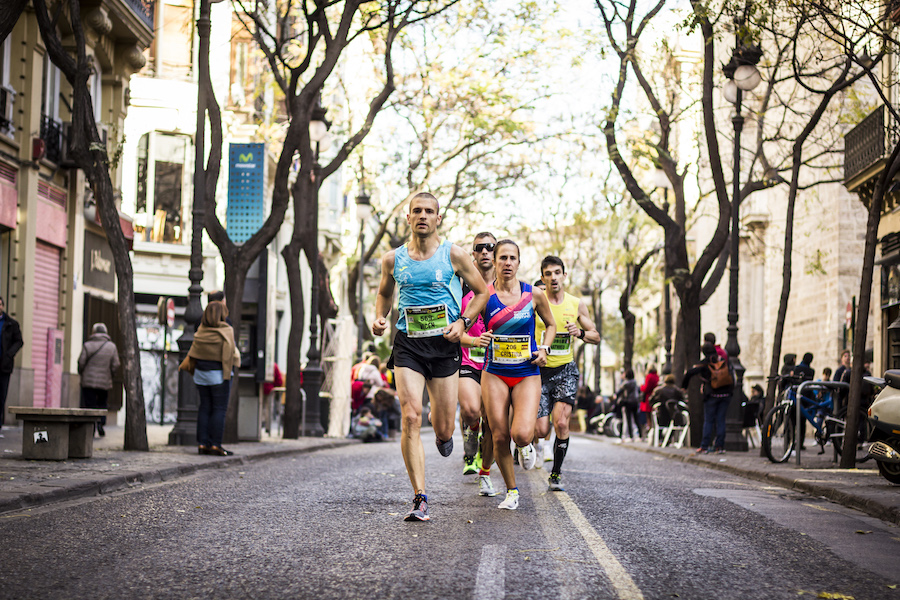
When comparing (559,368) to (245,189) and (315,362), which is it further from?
(315,362)

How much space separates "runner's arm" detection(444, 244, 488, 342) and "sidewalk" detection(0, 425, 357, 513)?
3468mm

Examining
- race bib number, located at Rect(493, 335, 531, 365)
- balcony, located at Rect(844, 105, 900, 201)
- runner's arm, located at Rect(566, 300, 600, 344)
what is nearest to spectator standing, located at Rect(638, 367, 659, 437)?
balcony, located at Rect(844, 105, 900, 201)

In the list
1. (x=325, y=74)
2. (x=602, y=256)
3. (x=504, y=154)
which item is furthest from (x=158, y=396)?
(x=602, y=256)

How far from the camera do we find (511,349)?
973 cm

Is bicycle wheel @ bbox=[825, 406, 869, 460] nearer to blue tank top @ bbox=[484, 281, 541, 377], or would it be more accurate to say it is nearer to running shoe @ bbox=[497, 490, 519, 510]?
blue tank top @ bbox=[484, 281, 541, 377]

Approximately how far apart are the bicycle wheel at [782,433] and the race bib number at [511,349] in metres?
8.22

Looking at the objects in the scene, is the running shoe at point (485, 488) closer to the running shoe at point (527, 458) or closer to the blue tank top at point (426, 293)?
the blue tank top at point (426, 293)

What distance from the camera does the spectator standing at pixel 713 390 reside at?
20.6 metres

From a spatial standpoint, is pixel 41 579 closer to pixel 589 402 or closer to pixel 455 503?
pixel 455 503

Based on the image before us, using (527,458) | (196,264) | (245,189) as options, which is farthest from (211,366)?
(245,189)

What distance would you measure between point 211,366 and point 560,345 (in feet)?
19.5

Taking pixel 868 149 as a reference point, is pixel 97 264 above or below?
below

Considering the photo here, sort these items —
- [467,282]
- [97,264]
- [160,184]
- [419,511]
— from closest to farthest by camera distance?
1. [419,511]
2. [467,282]
3. [97,264]
4. [160,184]

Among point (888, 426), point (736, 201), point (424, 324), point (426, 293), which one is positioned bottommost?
point (888, 426)
